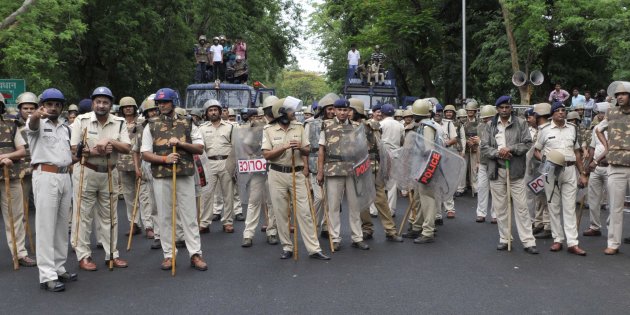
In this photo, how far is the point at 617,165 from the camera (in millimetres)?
8555

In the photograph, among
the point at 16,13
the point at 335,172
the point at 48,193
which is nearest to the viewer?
the point at 48,193

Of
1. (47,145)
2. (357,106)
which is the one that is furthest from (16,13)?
(47,145)

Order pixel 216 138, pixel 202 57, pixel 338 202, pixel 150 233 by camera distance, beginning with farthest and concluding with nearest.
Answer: pixel 202 57 → pixel 216 138 → pixel 150 233 → pixel 338 202

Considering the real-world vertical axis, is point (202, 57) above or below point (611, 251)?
above

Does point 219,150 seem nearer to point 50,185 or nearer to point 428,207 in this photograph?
point 428,207

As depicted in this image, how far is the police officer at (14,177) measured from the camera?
7953mm

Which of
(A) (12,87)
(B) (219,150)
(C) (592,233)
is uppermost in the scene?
(A) (12,87)

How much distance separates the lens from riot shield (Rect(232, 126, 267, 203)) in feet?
30.4

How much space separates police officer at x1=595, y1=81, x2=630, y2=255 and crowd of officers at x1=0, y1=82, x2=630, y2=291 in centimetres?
2

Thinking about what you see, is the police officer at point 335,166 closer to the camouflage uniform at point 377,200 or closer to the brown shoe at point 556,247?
the camouflage uniform at point 377,200

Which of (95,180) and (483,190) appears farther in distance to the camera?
(483,190)

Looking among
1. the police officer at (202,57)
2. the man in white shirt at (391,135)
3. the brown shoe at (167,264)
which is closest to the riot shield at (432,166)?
the man in white shirt at (391,135)

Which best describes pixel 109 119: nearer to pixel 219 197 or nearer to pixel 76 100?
pixel 219 197

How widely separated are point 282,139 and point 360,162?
113 cm
